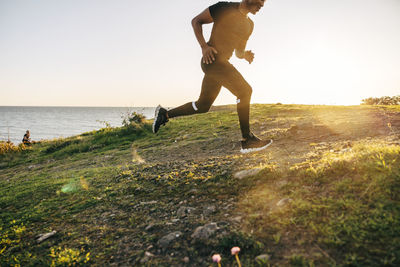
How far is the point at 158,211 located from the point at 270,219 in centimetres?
137

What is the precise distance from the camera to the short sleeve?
4.01 metres

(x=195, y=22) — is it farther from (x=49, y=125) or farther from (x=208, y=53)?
(x=49, y=125)

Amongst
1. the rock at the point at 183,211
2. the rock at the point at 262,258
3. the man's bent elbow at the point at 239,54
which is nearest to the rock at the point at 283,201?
the rock at the point at 262,258

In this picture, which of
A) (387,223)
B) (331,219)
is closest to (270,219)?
(331,219)

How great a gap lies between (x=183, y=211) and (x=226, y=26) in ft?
10.3

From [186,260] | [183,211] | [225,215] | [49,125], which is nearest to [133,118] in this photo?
[183,211]

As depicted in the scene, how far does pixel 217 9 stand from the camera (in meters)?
4.01

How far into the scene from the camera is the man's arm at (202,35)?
3.93 metres

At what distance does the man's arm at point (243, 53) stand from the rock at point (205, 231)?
3.38 meters

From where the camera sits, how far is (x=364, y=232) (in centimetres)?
174

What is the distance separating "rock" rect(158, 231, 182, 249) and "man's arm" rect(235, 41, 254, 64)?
11.5ft

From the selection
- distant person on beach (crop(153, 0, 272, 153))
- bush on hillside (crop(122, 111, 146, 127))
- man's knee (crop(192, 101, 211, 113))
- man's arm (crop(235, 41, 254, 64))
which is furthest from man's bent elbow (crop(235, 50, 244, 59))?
bush on hillside (crop(122, 111, 146, 127))

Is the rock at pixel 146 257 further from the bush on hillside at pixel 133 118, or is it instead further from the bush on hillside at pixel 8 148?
the bush on hillside at pixel 8 148

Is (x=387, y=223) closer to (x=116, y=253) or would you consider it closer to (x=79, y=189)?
(x=116, y=253)
